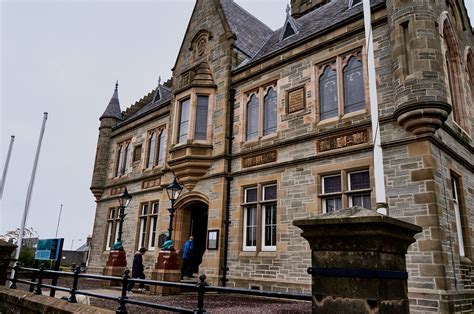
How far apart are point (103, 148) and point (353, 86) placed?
17.4 m

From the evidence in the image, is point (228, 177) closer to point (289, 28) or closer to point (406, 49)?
point (289, 28)

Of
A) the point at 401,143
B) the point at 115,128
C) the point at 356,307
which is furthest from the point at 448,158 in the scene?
the point at 115,128

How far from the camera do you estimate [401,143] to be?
9750 millimetres

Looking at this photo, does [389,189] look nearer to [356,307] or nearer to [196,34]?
[356,307]

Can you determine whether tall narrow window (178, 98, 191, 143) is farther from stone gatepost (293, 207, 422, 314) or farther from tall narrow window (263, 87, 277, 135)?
stone gatepost (293, 207, 422, 314)

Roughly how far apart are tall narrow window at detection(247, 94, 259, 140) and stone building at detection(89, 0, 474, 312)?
0.15ft

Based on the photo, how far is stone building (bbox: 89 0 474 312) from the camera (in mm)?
9289

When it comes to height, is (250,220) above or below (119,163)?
below

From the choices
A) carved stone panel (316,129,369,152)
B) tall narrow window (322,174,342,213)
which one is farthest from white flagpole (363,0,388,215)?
tall narrow window (322,174,342,213)

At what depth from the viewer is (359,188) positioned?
10672 mm

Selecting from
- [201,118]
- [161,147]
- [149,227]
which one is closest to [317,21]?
[201,118]

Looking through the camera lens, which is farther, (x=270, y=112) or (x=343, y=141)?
(x=270, y=112)

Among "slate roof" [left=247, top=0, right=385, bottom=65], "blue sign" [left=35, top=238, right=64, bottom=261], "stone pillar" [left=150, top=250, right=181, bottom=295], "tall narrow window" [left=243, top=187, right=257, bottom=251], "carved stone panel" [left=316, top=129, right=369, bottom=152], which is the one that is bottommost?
"stone pillar" [left=150, top=250, right=181, bottom=295]

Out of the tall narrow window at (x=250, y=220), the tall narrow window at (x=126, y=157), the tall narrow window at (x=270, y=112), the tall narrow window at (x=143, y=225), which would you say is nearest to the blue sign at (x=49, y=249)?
the tall narrow window at (x=250, y=220)
